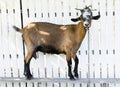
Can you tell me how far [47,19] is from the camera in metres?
2.87

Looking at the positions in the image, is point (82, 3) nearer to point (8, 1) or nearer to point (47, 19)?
point (47, 19)

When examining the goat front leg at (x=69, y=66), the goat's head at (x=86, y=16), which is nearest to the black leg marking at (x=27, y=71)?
the goat front leg at (x=69, y=66)

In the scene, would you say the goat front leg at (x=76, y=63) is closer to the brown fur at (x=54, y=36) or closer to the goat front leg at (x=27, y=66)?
the brown fur at (x=54, y=36)

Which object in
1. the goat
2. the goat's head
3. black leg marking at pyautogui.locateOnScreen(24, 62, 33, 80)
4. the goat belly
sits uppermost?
the goat's head

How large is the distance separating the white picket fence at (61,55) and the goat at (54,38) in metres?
0.10

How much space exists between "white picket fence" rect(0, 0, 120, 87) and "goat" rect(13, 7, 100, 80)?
0.32 ft

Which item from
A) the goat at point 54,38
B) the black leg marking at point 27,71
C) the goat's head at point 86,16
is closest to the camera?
the goat's head at point 86,16

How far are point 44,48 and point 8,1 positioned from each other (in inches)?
20.8

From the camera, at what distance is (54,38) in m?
2.78

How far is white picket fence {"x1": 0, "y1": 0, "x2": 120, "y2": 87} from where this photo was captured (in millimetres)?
2824

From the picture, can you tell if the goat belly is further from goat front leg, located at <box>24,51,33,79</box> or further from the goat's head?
the goat's head

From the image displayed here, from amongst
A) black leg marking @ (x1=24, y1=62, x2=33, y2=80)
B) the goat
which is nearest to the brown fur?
the goat

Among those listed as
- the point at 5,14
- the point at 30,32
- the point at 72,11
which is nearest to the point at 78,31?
the point at 72,11

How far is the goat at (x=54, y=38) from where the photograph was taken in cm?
276
